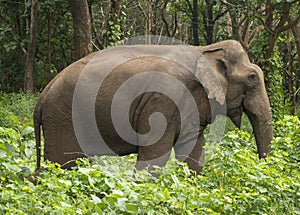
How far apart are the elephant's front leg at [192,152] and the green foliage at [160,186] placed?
2.79 ft

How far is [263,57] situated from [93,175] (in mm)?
9506

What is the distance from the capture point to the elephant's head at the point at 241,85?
728 cm

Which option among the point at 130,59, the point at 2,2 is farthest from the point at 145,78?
the point at 2,2

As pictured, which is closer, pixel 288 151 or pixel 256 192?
pixel 256 192

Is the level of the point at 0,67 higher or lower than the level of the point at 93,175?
lower

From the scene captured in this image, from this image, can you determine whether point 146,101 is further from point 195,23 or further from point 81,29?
point 195,23

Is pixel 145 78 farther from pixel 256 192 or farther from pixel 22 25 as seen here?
pixel 22 25

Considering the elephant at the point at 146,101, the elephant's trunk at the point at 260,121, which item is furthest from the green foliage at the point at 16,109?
the elephant's trunk at the point at 260,121

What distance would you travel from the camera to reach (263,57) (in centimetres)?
1384

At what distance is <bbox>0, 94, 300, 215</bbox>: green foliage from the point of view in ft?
13.4

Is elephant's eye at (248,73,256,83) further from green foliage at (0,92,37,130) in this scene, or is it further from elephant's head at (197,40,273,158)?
green foliage at (0,92,37,130)

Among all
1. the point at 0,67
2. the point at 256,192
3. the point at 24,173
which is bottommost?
the point at 0,67

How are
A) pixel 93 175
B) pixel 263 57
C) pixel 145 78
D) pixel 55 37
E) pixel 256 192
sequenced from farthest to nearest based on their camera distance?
pixel 55 37 → pixel 263 57 → pixel 145 78 → pixel 256 192 → pixel 93 175

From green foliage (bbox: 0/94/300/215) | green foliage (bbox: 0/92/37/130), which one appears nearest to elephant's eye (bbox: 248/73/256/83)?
green foliage (bbox: 0/94/300/215)
